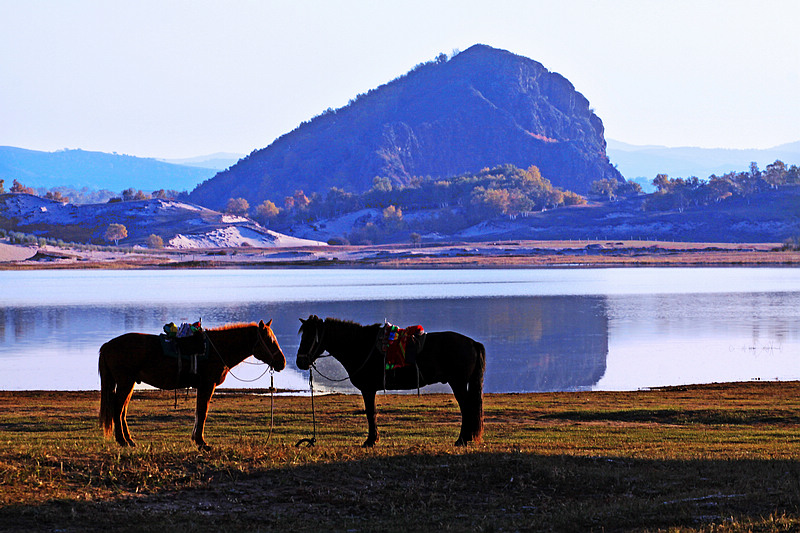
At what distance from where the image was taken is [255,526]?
34.8 ft

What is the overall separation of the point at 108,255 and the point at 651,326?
14075 cm

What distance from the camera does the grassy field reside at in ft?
35.0

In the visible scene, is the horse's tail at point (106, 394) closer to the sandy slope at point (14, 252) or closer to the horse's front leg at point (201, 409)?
the horse's front leg at point (201, 409)

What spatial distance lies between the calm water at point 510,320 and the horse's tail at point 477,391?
1460cm

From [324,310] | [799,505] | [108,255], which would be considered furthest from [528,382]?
[108,255]

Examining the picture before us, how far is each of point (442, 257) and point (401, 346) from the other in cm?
14502

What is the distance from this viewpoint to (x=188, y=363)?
1532 centimetres

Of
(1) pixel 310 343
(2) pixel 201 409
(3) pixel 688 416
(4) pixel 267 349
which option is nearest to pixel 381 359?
(1) pixel 310 343

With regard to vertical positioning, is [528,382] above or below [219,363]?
below

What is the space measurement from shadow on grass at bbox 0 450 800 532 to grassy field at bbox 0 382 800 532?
0.08ft

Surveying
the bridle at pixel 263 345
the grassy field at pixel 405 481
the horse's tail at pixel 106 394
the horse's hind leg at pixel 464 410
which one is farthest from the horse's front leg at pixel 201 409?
the horse's hind leg at pixel 464 410

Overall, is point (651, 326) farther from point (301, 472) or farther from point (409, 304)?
point (301, 472)

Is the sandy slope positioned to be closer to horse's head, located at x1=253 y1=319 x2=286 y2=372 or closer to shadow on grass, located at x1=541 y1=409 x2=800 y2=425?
shadow on grass, located at x1=541 y1=409 x2=800 y2=425

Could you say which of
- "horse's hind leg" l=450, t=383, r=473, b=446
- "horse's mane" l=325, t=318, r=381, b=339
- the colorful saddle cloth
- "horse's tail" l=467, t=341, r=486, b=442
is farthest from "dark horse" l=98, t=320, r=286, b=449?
"horse's tail" l=467, t=341, r=486, b=442
